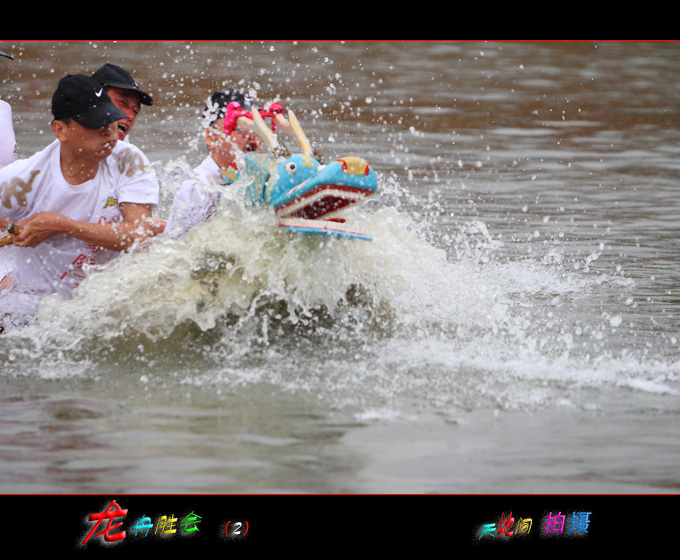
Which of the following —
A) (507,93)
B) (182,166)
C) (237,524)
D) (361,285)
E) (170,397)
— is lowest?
(237,524)

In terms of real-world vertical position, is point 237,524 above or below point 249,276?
below

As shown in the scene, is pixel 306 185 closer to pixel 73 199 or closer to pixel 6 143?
pixel 73 199

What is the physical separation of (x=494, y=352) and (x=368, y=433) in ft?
3.50

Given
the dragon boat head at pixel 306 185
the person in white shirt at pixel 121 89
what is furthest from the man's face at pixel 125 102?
the dragon boat head at pixel 306 185

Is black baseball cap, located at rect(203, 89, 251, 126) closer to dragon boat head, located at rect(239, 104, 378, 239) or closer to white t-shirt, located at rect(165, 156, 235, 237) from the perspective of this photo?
white t-shirt, located at rect(165, 156, 235, 237)

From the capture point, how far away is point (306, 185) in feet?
14.6

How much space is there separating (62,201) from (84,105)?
20.9 inches

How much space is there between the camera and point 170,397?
423cm

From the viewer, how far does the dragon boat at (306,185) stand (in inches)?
173

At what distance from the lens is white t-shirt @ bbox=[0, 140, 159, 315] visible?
500cm

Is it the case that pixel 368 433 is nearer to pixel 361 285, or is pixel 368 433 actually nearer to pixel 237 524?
pixel 237 524

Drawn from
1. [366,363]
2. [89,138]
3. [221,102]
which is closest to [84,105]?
[89,138]

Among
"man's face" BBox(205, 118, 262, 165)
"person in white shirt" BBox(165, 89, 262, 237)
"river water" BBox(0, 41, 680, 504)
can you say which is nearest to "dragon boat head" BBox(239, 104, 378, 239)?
"river water" BBox(0, 41, 680, 504)

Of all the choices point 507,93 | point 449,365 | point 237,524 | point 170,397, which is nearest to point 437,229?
point 449,365
